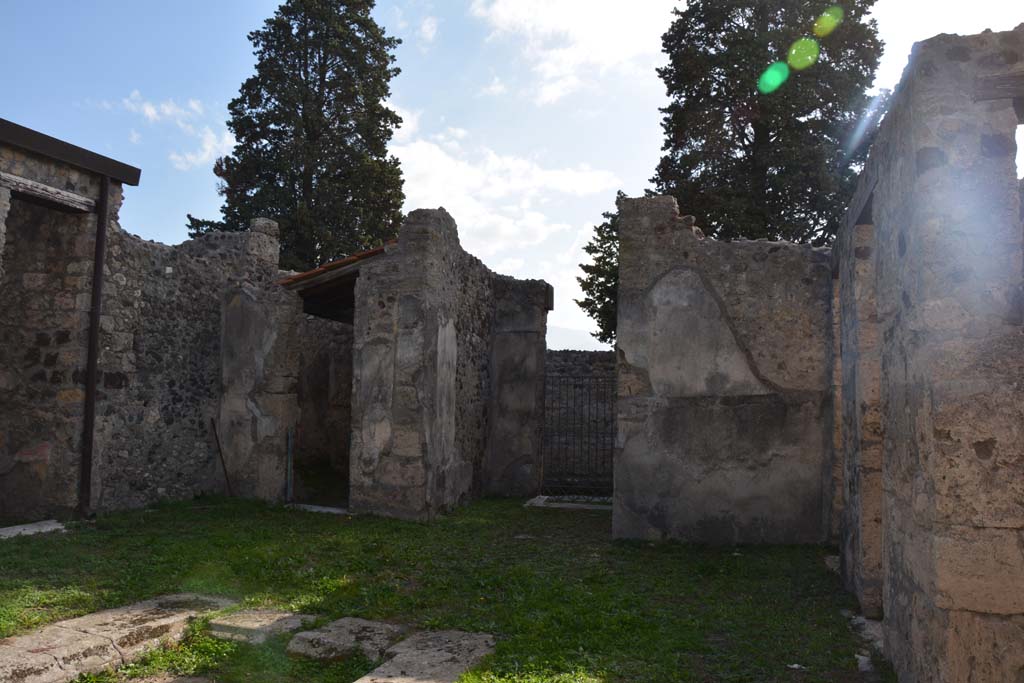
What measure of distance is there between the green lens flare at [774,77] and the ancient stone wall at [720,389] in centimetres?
958

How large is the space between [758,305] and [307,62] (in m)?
15.1

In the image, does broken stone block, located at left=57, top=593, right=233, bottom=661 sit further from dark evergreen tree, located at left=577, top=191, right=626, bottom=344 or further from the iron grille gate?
dark evergreen tree, located at left=577, top=191, right=626, bottom=344

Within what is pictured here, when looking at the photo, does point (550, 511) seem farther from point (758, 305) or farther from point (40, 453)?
point (40, 453)

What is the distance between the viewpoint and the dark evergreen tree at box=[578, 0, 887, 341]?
48.4 feet

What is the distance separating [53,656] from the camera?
3.66 m

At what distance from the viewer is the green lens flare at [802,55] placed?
15.2 m

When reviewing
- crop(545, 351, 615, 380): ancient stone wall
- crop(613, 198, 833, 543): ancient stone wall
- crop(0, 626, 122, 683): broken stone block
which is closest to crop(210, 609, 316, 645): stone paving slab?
crop(0, 626, 122, 683): broken stone block

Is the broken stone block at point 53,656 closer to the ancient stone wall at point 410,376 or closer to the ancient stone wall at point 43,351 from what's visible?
the ancient stone wall at point 43,351

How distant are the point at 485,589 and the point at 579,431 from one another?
8.65m

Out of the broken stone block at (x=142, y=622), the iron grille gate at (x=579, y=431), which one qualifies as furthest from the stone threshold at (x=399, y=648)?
the iron grille gate at (x=579, y=431)

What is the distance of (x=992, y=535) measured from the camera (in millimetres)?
2893

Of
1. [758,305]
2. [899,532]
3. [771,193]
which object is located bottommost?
[899,532]

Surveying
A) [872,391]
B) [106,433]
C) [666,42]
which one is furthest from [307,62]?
[872,391]

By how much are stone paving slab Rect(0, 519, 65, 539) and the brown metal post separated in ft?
1.23
